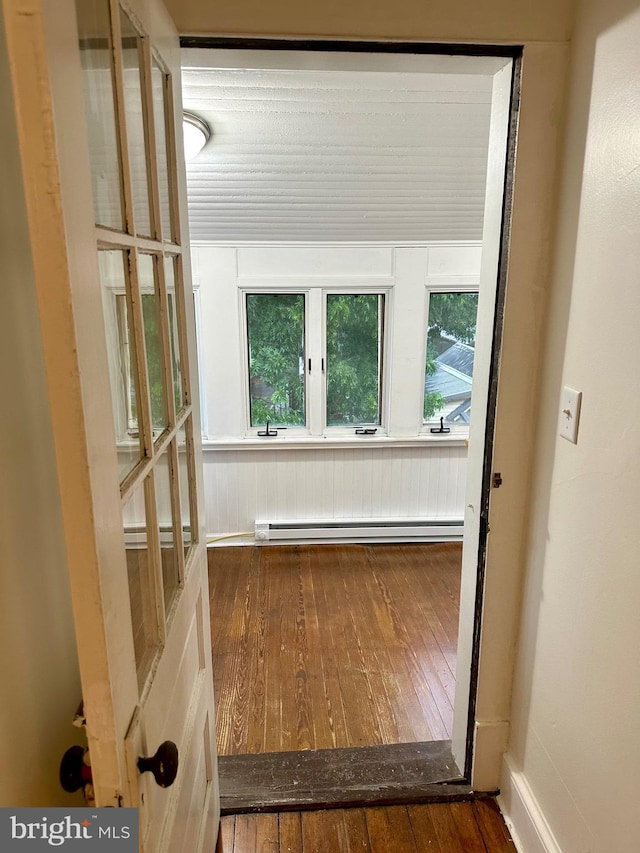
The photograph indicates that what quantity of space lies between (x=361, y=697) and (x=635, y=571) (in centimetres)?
139

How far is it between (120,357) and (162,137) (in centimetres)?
49

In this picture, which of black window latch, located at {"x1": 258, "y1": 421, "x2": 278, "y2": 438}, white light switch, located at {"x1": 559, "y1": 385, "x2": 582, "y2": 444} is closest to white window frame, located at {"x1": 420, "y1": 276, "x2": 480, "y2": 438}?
black window latch, located at {"x1": 258, "y1": 421, "x2": 278, "y2": 438}

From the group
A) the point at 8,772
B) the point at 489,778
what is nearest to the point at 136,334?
the point at 8,772

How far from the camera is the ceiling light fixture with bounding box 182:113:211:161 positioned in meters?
1.85

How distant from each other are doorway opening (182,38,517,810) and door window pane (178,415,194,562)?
0.76m

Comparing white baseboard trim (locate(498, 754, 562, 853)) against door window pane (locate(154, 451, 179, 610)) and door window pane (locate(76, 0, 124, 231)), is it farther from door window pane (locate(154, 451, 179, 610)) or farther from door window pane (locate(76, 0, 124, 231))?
door window pane (locate(76, 0, 124, 231))

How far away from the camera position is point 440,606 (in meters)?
2.70

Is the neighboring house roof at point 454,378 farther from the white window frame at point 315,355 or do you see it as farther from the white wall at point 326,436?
the white window frame at point 315,355

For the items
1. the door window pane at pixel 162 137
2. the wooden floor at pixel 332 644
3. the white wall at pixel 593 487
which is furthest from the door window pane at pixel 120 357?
the wooden floor at pixel 332 644

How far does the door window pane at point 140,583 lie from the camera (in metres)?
0.78

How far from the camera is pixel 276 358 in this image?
324 centimetres

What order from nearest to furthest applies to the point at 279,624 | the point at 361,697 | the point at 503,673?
the point at 503,673
the point at 361,697
the point at 279,624

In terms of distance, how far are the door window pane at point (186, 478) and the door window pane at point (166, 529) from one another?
0.08 meters

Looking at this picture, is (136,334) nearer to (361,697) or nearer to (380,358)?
(361,697)
